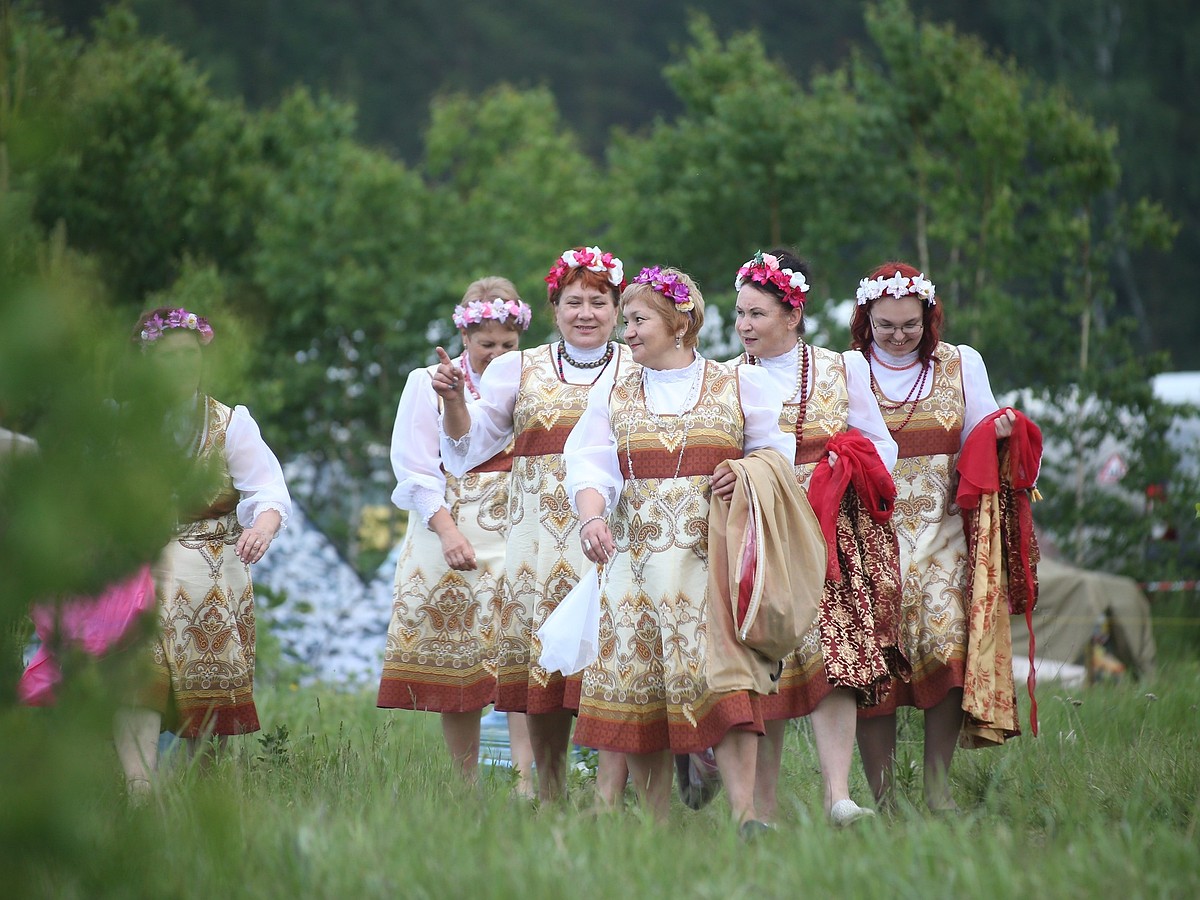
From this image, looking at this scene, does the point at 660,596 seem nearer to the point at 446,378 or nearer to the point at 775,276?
the point at 446,378

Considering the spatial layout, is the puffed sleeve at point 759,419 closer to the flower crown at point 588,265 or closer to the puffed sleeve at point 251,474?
the flower crown at point 588,265

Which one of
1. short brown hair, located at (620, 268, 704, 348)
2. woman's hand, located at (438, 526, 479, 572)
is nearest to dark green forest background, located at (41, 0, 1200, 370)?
woman's hand, located at (438, 526, 479, 572)

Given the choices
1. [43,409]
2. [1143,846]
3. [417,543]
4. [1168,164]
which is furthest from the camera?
[1168,164]

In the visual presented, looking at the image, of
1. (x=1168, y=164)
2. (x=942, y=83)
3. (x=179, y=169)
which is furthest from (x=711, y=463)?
(x=1168, y=164)

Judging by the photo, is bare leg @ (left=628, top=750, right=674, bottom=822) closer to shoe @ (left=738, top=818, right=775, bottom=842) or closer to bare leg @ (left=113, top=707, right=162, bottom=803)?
shoe @ (left=738, top=818, right=775, bottom=842)

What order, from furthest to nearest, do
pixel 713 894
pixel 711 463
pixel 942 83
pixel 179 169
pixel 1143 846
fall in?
pixel 179 169
pixel 942 83
pixel 711 463
pixel 1143 846
pixel 713 894

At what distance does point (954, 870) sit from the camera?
3350 mm

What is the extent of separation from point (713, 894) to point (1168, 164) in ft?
101

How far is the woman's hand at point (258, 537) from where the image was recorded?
5.00 metres

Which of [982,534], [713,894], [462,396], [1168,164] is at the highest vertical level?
[1168,164]

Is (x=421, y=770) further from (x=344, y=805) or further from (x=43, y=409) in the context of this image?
(x=43, y=409)

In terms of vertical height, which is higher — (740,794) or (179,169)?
(179,169)

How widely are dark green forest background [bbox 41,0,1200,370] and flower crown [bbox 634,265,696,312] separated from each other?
1020 inches

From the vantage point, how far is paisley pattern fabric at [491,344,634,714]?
17.1 ft
